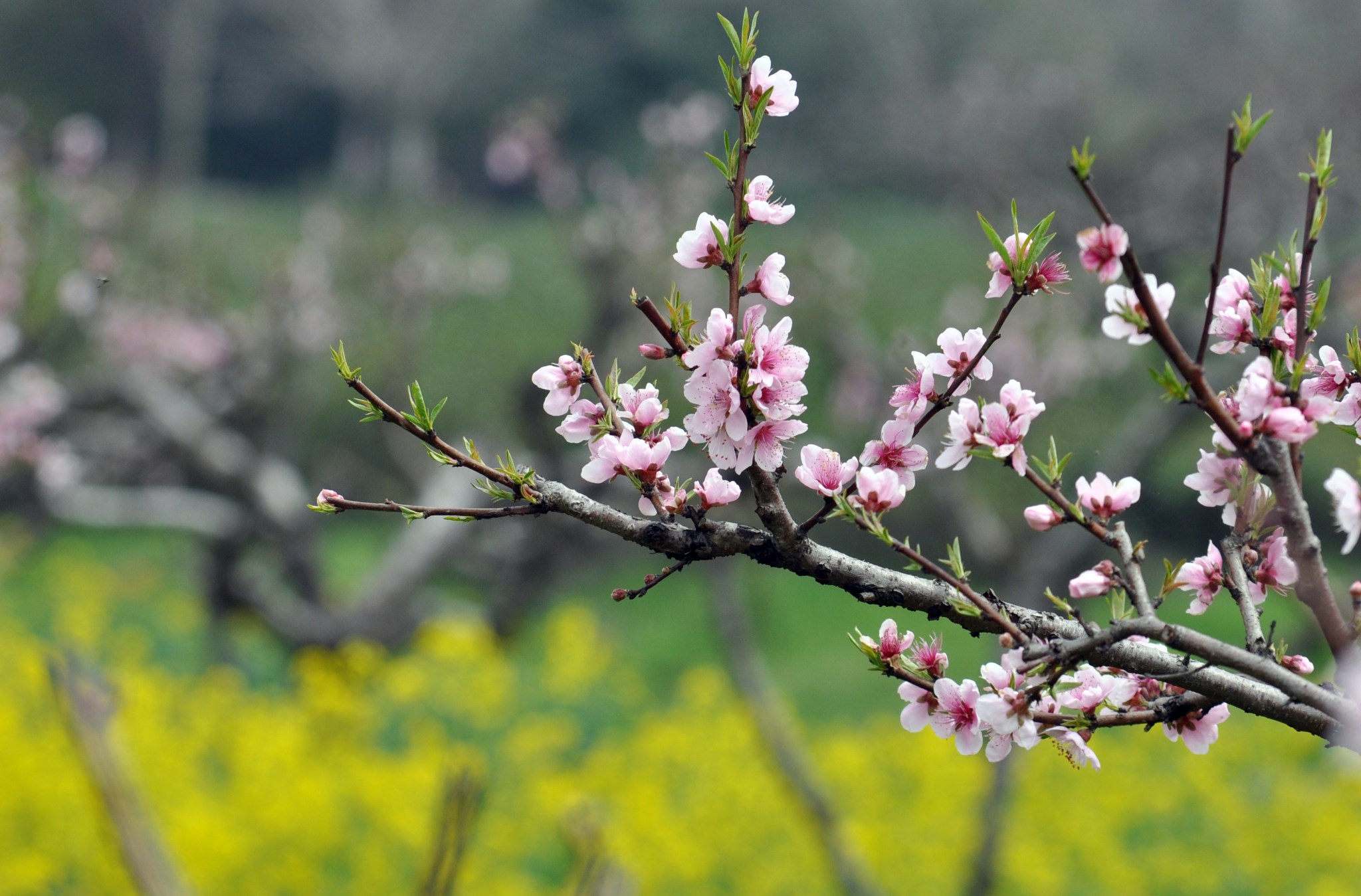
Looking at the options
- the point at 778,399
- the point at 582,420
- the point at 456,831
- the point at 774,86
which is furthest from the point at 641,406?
the point at 456,831

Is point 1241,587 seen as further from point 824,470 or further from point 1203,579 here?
point 824,470

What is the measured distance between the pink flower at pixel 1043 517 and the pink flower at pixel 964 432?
93mm

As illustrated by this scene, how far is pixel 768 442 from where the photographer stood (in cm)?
115

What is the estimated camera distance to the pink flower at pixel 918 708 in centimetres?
120

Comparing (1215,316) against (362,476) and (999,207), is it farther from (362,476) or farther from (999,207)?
(362,476)

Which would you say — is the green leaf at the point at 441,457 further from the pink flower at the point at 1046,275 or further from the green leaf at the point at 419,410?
the pink flower at the point at 1046,275

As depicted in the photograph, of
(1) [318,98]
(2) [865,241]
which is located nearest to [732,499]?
(2) [865,241]

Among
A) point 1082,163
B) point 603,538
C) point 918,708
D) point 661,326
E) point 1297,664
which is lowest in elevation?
point 603,538

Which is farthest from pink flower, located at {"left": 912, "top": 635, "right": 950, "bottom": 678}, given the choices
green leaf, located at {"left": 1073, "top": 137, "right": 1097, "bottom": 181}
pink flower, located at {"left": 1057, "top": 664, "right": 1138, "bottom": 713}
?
green leaf, located at {"left": 1073, "top": 137, "right": 1097, "bottom": 181}

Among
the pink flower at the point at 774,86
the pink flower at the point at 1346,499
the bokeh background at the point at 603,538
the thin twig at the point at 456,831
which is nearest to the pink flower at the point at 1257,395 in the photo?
the pink flower at the point at 1346,499

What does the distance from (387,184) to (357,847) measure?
22.1 metres

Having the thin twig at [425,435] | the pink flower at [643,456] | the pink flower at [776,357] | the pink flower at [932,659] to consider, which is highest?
the pink flower at [776,357]

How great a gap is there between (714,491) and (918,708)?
1.08ft

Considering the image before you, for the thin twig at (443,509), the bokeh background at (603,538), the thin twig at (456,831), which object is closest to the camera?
the thin twig at (443,509)
